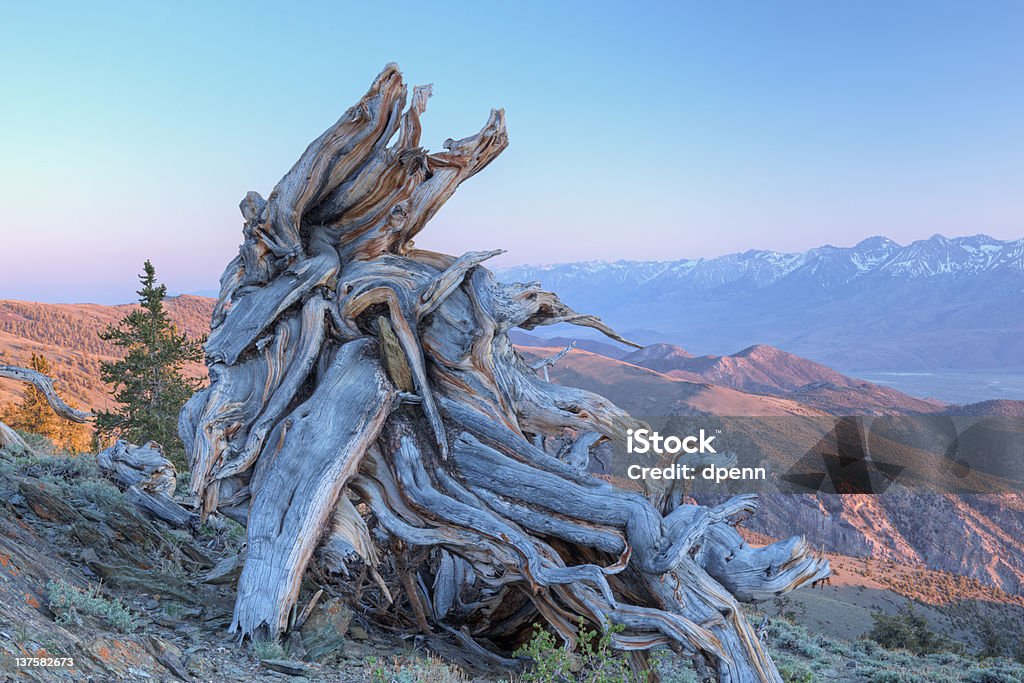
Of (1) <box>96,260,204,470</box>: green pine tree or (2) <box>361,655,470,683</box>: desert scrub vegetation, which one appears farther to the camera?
(1) <box>96,260,204,470</box>: green pine tree

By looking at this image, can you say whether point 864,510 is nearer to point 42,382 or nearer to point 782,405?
point 782,405

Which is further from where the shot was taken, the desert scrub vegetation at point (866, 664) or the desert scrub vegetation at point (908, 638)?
the desert scrub vegetation at point (908, 638)

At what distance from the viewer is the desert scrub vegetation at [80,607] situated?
5.25m

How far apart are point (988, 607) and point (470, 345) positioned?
109 feet

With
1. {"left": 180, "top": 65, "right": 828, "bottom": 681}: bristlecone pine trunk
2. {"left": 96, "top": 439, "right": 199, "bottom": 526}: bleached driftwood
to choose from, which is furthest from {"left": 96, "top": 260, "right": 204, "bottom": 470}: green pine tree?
{"left": 180, "top": 65, "right": 828, "bottom": 681}: bristlecone pine trunk

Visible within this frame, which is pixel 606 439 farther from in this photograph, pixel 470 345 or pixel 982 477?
pixel 982 477

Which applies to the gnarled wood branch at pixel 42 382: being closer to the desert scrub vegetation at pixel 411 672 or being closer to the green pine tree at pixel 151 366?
the desert scrub vegetation at pixel 411 672

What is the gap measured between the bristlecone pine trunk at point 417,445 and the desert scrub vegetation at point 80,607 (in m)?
0.92

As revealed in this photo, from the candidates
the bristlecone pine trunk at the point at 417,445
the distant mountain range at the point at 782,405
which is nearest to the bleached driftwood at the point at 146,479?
the bristlecone pine trunk at the point at 417,445

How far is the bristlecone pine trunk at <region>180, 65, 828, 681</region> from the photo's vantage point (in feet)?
21.2

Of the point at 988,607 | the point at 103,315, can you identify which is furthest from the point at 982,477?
the point at 103,315

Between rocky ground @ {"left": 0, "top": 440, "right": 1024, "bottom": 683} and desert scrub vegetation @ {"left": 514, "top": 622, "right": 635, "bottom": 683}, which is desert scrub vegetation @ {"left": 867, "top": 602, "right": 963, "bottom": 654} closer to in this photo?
rocky ground @ {"left": 0, "top": 440, "right": 1024, "bottom": 683}

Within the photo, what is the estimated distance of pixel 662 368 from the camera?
127500 millimetres

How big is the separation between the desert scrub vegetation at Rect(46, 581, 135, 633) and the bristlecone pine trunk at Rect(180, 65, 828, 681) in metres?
0.92
